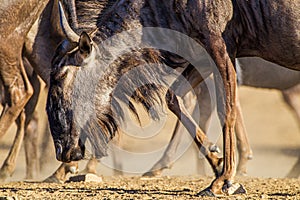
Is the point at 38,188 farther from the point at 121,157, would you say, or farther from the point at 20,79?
the point at 121,157

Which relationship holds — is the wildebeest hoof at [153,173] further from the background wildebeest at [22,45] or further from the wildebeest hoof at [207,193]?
the wildebeest hoof at [207,193]

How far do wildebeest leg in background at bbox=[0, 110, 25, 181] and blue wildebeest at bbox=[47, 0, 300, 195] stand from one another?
2.19m

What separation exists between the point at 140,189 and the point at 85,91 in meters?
1.03

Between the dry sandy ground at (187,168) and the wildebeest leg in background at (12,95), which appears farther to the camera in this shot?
the wildebeest leg in background at (12,95)

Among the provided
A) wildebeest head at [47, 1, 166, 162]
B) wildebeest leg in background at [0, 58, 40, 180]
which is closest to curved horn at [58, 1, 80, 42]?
wildebeest head at [47, 1, 166, 162]

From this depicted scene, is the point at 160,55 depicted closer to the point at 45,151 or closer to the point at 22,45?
the point at 22,45

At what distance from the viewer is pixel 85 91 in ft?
29.1

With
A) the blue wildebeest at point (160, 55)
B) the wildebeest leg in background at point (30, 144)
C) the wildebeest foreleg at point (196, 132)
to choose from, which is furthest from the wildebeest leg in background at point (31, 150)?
the wildebeest foreleg at point (196, 132)

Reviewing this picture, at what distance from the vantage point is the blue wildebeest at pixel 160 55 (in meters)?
8.66

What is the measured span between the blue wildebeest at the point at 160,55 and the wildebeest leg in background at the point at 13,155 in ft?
7.19

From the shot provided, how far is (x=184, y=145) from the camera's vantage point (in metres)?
11.5

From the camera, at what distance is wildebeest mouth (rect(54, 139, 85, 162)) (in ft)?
29.4

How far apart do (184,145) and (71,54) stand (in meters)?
3.07

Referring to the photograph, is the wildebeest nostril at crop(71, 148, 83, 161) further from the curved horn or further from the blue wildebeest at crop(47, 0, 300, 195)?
the curved horn
